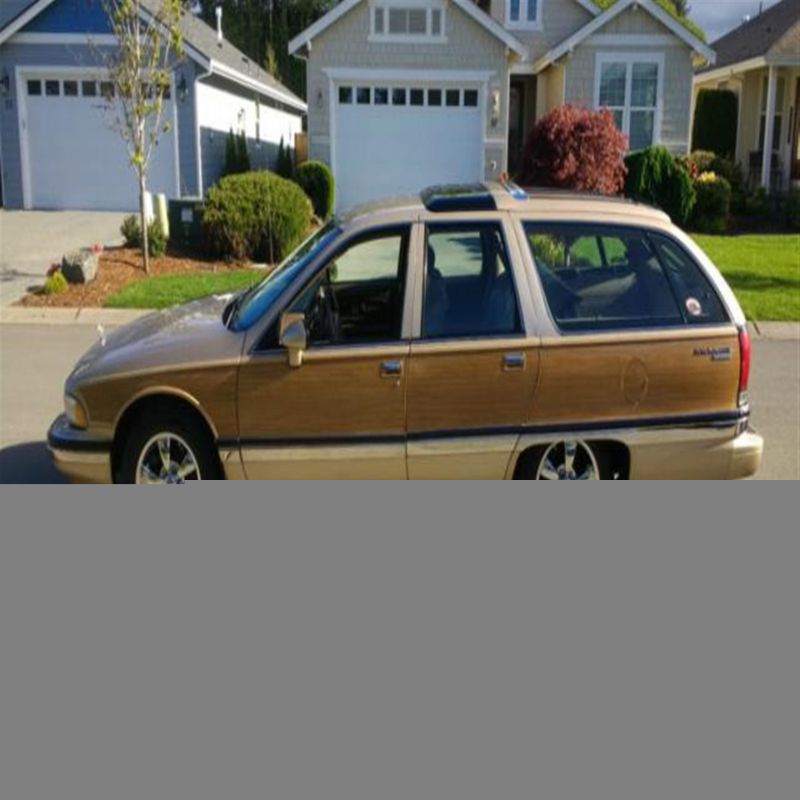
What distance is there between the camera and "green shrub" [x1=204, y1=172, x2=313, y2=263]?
15750 millimetres

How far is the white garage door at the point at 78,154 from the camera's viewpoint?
20.6m

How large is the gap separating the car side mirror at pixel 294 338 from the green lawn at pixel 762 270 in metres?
8.26

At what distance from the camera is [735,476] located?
5129 millimetres

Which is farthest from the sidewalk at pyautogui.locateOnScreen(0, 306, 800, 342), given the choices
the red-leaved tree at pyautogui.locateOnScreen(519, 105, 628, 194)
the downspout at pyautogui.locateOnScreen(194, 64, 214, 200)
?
the downspout at pyautogui.locateOnScreen(194, 64, 214, 200)

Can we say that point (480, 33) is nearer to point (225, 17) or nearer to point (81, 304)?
point (81, 304)

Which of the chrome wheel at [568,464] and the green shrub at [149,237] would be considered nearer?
the chrome wheel at [568,464]

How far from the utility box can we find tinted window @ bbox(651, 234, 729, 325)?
40.0 ft

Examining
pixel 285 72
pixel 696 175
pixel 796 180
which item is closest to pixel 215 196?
pixel 696 175

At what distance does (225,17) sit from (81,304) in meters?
40.0

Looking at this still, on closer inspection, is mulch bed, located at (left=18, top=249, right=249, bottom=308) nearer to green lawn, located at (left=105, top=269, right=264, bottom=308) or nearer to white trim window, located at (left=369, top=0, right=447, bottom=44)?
green lawn, located at (left=105, top=269, right=264, bottom=308)

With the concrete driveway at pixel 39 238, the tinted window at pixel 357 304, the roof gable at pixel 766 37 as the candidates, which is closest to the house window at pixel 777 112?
the roof gable at pixel 766 37

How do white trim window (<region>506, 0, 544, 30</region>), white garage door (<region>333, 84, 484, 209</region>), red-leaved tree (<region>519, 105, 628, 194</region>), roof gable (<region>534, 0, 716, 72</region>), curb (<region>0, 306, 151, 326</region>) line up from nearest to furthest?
curb (<region>0, 306, 151, 326</region>) < red-leaved tree (<region>519, 105, 628, 194</region>) < white garage door (<region>333, 84, 484, 209</region>) < roof gable (<region>534, 0, 716, 72</region>) < white trim window (<region>506, 0, 544, 30</region>)

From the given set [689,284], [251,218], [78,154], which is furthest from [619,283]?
[78,154]

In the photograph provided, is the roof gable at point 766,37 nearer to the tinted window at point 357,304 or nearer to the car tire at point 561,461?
the tinted window at point 357,304
